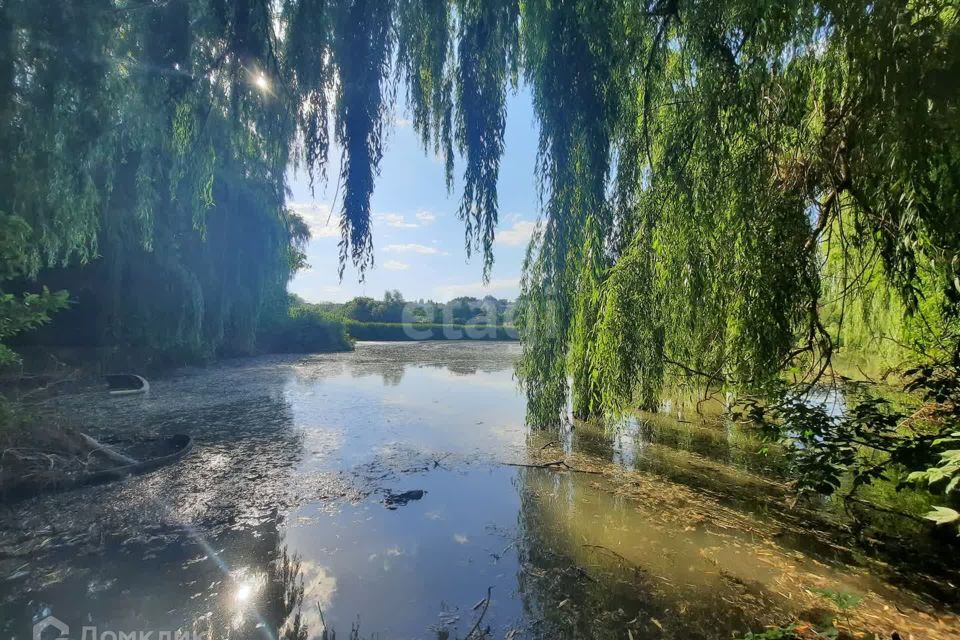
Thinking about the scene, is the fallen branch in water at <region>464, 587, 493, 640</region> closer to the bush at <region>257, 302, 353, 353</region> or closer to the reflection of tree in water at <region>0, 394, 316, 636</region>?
the reflection of tree in water at <region>0, 394, 316, 636</region>

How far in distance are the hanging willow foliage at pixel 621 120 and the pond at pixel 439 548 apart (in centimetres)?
113

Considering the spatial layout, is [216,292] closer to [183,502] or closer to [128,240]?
[128,240]

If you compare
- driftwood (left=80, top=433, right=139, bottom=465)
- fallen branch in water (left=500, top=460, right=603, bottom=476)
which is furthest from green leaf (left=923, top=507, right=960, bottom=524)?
driftwood (left=80, top=433, right=139, bottom=465)

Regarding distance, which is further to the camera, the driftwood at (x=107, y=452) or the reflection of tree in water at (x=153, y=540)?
the driftwood at (x=107, y=452)

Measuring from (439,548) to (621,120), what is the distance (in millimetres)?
3014

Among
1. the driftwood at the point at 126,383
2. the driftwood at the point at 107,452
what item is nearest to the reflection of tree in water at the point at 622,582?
the driftwood at the point at 107,452

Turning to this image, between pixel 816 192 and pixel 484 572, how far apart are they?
2.81 metres

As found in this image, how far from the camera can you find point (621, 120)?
2.47 metres

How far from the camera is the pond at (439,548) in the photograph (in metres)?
2.12

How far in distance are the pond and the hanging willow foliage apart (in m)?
1.13

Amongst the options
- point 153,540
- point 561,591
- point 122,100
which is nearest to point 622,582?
point 561,591

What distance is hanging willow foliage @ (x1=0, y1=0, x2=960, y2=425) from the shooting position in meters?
1.58

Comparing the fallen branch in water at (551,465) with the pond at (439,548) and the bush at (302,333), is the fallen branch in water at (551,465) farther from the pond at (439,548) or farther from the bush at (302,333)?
the bush at (302,333)

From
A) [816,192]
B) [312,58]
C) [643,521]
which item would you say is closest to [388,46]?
[312,58]
